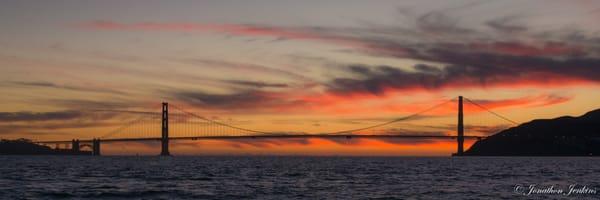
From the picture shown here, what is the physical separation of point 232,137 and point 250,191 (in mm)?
108714

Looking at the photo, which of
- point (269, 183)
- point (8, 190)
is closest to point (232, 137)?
point (269, 183)

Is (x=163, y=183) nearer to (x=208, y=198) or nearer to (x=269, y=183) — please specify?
(x=269, y=183)

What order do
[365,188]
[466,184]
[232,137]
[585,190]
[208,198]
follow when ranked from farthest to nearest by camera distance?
[232,137] → [466,184] → [365,188] → [585,190] → [208,198]

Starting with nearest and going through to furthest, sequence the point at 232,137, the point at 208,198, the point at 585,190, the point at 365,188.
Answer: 1. the point at 208,198
2. the point at 585,190
3. the point at 365,188
4. the point at 232,137

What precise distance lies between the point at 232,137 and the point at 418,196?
115 m

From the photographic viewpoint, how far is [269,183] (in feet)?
196

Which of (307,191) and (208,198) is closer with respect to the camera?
(208,198)

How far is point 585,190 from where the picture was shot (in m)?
49.2

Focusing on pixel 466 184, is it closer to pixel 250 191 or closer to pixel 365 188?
pixel 365 188

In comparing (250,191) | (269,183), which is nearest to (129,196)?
(250,191)

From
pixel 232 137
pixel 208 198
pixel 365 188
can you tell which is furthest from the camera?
pixel 232 137

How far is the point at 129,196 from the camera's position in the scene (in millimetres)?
46250

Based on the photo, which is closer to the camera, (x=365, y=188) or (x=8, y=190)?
(x=8, y=190)

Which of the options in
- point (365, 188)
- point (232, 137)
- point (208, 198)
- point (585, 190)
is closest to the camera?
point (208, 198)
